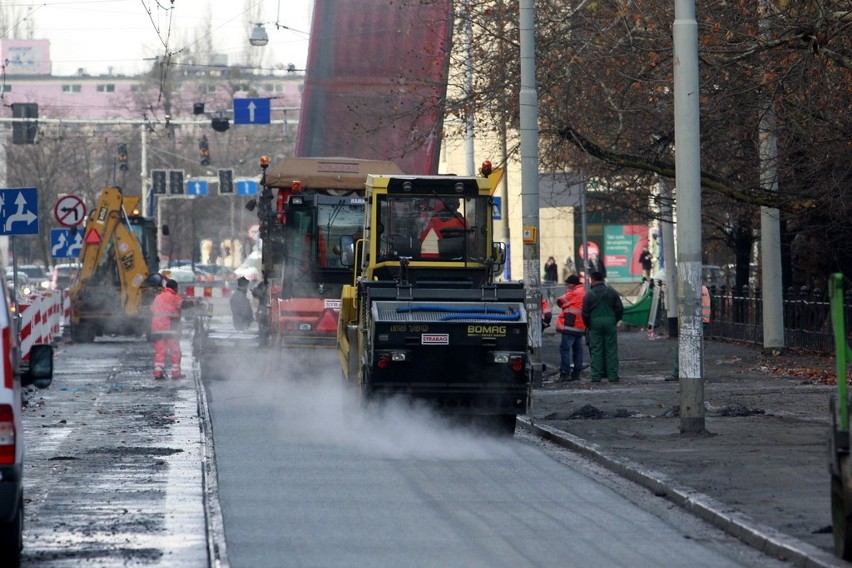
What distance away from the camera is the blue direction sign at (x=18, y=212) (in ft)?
75.4

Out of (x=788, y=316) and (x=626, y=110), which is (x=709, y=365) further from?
(x=626, y=110)

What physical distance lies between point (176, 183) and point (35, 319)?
102 feet

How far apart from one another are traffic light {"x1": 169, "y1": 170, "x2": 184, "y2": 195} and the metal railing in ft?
84.6

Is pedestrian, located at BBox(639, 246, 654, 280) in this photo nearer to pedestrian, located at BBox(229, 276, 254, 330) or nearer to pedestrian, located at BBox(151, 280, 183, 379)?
pedestrian, located at BBox(229, 276, 254, 330)

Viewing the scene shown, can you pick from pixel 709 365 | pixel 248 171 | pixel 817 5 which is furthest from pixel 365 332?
pixel 248 171

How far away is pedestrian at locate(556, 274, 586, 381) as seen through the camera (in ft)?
77.5

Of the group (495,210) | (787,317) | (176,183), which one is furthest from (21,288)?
(495,210)

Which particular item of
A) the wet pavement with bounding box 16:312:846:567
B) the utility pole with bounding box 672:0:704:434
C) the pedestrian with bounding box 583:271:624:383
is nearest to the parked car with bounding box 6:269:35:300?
the wet pavement with bounding box 16:312:846:567

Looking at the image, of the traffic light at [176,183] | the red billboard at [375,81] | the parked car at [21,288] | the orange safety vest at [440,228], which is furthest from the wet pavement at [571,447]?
the traffic light at [176,183]

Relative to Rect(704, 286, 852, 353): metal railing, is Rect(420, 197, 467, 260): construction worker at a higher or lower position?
higher

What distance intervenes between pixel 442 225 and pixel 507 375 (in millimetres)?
2529

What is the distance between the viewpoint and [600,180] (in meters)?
31.7

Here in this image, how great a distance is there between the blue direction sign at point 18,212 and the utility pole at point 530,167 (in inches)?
288

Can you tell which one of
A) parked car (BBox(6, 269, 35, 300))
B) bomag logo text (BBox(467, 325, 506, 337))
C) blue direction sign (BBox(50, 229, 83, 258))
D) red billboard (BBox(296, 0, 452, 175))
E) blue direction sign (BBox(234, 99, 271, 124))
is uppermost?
blue direction sign (BBox(234, 99, 271, 124))
